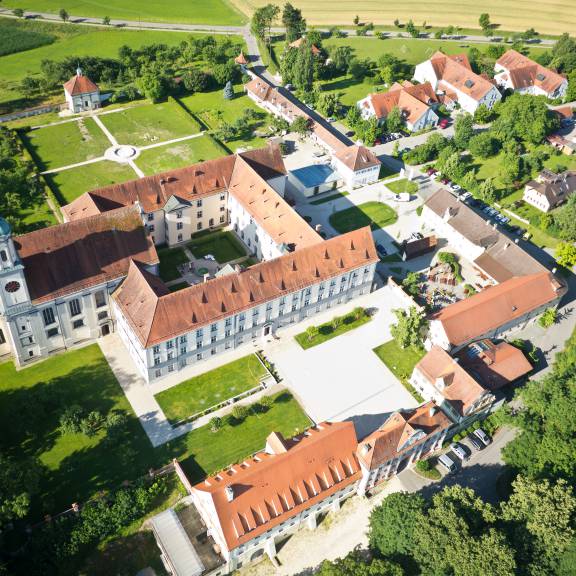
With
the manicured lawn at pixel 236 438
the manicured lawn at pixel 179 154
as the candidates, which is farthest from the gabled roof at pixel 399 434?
the manicured lawn at pixel 179 154

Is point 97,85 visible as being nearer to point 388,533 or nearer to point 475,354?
point 475,354

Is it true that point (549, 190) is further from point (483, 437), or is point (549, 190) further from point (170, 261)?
point (170, 261)

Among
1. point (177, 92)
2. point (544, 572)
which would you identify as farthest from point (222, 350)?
point (177, 92)

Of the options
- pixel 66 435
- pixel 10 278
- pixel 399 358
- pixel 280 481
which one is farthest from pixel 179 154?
pixel 280 481

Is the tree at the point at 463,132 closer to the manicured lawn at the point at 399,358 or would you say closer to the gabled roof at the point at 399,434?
the manicured lawn at the point at 399,358

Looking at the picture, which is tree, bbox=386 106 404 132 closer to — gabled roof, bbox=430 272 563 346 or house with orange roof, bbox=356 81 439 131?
house with orange roof, bbox=356 81 439 131

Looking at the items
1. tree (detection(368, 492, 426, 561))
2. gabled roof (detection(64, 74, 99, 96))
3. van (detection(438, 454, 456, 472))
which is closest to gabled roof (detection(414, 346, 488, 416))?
van (detection(438, 454, 456, 472))
